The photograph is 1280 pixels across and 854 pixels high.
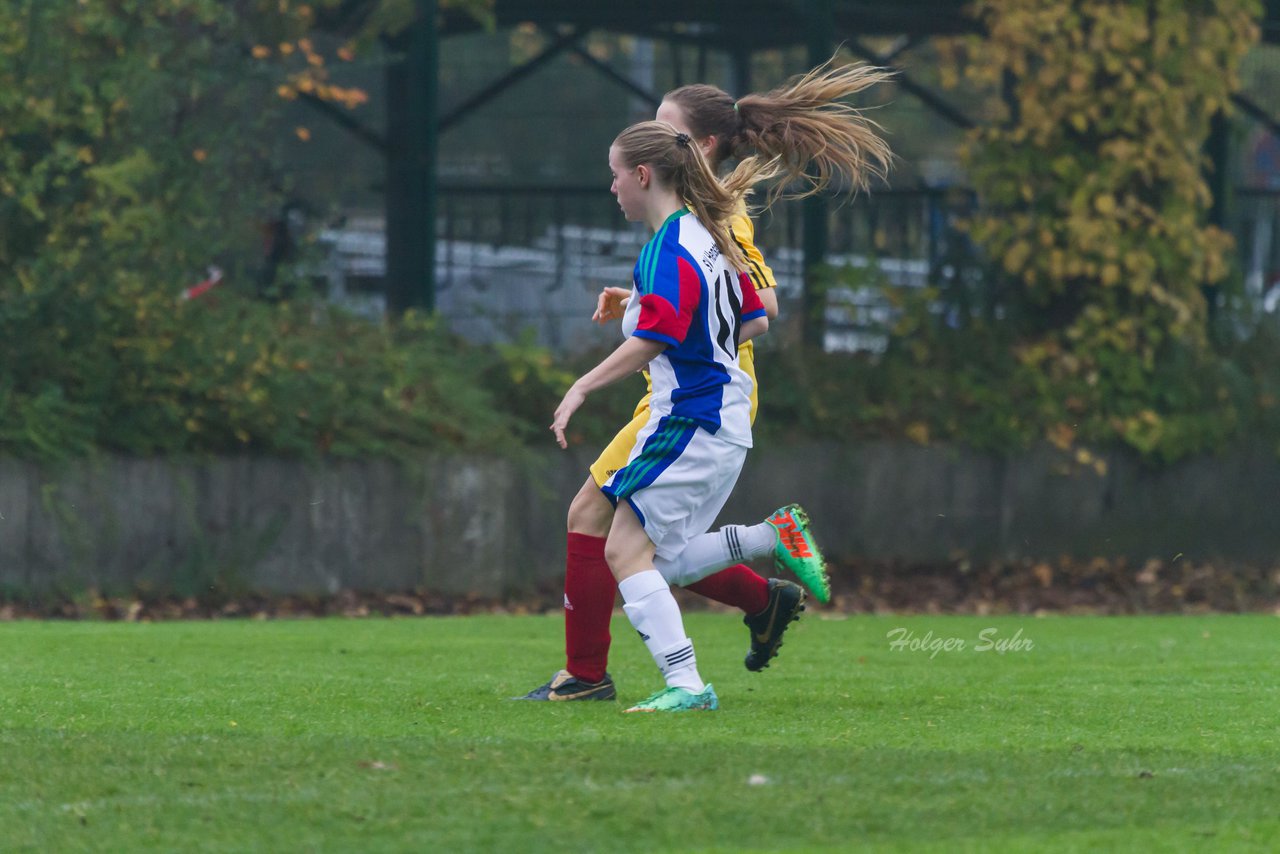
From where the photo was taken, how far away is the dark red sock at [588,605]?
5836 mm

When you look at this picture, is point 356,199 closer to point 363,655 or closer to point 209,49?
point 209,49

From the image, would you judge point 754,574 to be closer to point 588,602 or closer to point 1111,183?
point 588,602

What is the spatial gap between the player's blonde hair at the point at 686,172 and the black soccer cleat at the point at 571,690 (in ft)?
4.41

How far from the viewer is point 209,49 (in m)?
11.1

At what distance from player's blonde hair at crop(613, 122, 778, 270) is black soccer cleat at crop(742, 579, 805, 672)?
1036 mm

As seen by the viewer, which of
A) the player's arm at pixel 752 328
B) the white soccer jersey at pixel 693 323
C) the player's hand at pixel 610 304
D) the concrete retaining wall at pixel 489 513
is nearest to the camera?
the white soccer jersey at pixel 693 323

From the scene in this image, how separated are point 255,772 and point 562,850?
106 cm

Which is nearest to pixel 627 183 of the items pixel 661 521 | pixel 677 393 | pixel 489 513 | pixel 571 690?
pixel 677 393

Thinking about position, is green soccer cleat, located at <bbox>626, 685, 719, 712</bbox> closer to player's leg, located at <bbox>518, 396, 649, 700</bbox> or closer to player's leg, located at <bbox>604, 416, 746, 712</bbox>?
player's leg, located at <bbox>604, 416, 746, 712</bbox>

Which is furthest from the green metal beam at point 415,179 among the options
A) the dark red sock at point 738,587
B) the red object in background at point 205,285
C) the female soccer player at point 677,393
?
the female soccer player at point 677,393

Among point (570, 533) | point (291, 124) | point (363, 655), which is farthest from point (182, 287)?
point (570, 533)

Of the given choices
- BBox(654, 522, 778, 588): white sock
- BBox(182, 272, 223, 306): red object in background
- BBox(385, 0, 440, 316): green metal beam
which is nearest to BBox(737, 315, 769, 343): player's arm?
BBox(654, 522, 778, 588): white sock

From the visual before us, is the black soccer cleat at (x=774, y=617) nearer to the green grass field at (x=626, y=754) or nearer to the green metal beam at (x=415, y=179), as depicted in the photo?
the green grass field at (x=626, y=754)

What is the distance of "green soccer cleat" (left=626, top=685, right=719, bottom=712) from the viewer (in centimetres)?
547
